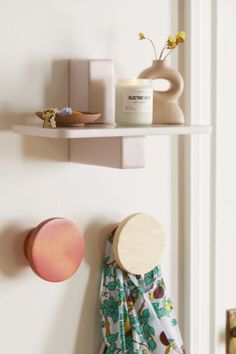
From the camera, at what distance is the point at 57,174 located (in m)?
1.17

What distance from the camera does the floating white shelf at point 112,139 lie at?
0.99m

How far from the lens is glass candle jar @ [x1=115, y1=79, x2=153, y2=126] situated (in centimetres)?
109

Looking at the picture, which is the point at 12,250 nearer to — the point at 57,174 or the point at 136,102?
the point at 57,174

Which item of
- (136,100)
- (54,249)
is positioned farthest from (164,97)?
(54,249)

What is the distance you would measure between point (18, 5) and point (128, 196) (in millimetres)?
419

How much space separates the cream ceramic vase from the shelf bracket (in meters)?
0.12

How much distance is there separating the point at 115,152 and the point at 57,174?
0.16 metres

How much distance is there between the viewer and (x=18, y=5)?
111 centimetres

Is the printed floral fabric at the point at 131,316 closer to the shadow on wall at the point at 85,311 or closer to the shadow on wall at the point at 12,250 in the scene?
the shadow on wall at the point at 85,311
